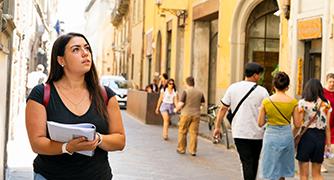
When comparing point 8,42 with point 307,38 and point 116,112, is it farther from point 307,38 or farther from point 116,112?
point 307,38

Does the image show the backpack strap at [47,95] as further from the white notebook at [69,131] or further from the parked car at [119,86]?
the parked car at [119,86]

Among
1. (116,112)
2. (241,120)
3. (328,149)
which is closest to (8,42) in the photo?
(241,120)

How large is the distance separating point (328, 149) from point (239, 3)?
10.6 metres

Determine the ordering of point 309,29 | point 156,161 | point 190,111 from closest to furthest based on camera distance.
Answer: point 156,161, point 190,111, point 309,29

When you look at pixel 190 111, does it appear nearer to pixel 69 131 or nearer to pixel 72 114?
pixel 72 114

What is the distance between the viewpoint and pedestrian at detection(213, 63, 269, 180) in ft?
23.1

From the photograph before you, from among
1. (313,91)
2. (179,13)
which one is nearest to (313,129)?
(313,91)

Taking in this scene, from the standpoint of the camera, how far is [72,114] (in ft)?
10.8

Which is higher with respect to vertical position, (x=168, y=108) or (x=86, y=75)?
(x=86, y=75)

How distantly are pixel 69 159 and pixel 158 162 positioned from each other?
7.56 m

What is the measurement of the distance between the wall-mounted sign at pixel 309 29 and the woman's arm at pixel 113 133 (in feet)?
30.4

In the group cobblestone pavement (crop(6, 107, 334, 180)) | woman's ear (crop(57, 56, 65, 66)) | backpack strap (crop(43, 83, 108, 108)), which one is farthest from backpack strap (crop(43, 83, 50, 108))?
cobblestone pavement (crop(6, 107, 334, 180))

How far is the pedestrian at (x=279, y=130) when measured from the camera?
22.4ft

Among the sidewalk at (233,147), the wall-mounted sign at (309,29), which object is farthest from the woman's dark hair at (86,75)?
the wall-mounted sign at (309,29)
